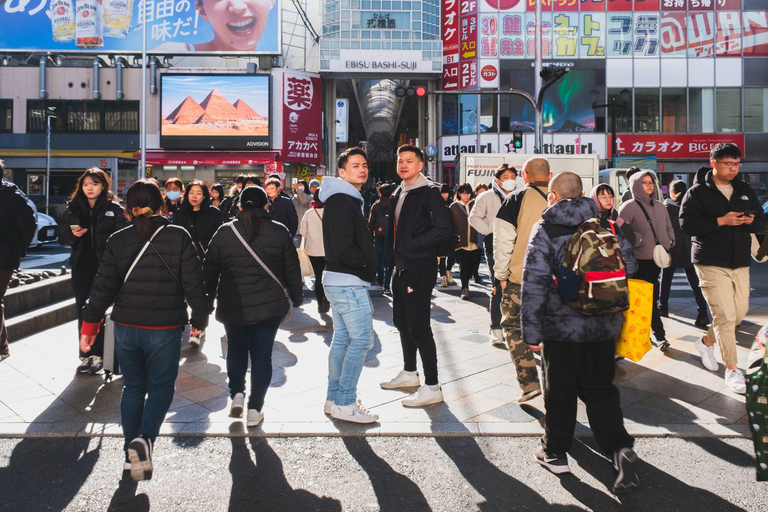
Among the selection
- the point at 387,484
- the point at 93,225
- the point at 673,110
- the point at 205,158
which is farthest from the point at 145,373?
the point at 673,110

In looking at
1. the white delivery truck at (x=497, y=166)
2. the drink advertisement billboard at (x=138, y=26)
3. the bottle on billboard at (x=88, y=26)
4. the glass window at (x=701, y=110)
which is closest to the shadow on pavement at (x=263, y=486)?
the white delivery truck at (x=497, y=166)

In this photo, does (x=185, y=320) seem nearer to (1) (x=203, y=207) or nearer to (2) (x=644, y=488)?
(2) (x=644, y=488)

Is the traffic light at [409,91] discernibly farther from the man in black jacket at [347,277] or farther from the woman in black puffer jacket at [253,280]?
the woman in black puffer jacket at [253,280]

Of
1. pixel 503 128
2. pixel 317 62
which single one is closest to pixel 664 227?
pixel 503 128

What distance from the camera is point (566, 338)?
349 centimetres

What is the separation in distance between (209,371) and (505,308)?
2779 mm

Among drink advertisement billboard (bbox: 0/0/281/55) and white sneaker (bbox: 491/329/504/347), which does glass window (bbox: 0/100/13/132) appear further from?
white sneaker (bbox: 491/329/504/347)

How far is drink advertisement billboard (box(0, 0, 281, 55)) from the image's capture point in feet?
112

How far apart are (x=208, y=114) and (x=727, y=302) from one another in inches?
1283

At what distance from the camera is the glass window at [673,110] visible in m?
34.0

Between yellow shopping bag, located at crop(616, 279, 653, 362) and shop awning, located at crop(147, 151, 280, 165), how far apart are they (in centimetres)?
3206

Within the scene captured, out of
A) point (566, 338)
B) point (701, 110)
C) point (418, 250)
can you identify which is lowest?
point (566, 338)

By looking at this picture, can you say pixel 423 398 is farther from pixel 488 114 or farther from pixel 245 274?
pixel 488 114

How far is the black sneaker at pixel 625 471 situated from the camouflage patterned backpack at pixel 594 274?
29.8 inches
